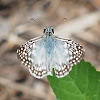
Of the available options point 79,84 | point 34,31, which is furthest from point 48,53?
point 34,31

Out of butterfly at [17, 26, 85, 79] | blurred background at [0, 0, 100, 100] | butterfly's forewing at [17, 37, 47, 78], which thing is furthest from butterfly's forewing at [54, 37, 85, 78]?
blurred background at [0, 0, 100, 100]

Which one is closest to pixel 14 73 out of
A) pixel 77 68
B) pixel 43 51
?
pixel 43 51

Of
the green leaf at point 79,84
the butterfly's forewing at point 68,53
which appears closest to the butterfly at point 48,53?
the butterfly's forewing at point 68,53

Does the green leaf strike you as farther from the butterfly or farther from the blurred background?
the blurred background

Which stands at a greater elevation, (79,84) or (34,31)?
(34,31)

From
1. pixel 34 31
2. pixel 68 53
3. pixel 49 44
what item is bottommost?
pixel 68 53

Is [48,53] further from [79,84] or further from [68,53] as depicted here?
[79,84]
